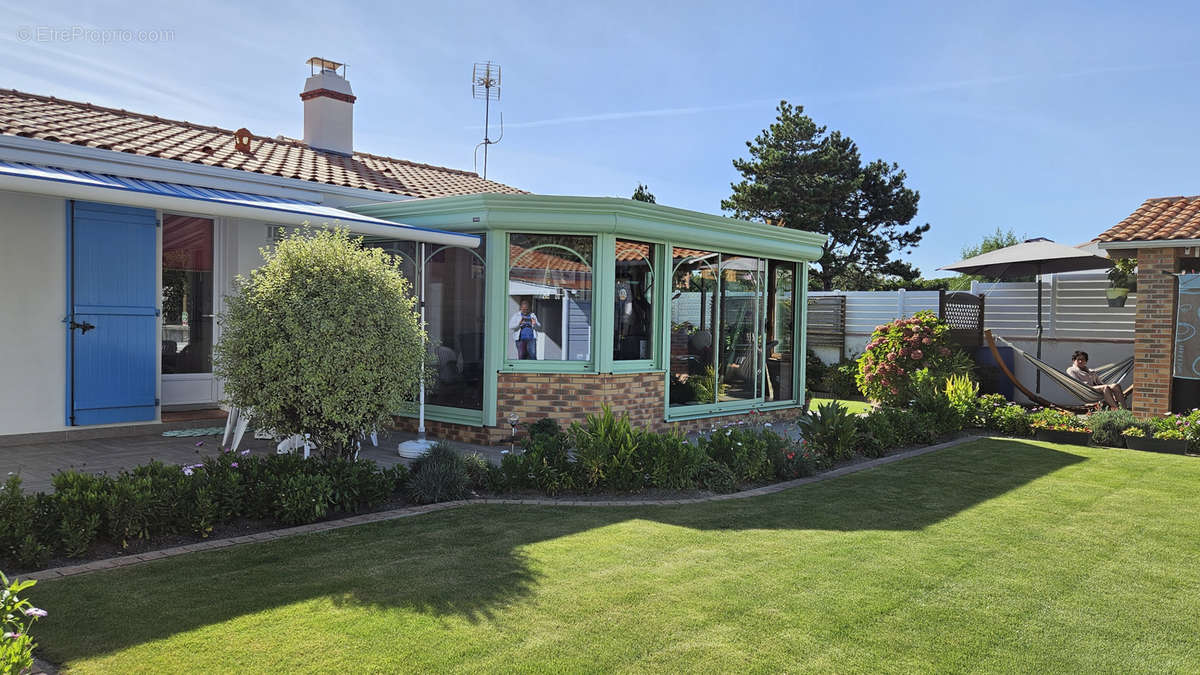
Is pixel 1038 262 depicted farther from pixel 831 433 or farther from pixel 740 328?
pixel 831 433

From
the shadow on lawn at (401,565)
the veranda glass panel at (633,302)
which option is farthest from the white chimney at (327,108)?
the shadow on lawn at (401,565)

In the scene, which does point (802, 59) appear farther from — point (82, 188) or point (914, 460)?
point (82, 188)

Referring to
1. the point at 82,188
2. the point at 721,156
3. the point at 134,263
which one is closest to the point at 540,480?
the point at 82,188

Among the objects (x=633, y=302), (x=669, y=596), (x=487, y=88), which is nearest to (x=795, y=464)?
(x=633, y=302)

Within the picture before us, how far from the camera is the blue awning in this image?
6.91m

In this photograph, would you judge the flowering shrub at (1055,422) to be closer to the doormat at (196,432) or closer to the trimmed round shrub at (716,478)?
the trimmed round shrub at (716,478)

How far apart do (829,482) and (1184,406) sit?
764 cm

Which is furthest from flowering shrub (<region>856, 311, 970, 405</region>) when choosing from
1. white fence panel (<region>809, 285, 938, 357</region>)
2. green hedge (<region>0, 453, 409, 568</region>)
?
green hedge (<region>0, 453, 409, 568</region>)

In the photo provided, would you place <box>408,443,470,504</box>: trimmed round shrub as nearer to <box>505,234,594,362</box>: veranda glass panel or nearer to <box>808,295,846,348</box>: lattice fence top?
<box>505,234,594,362</box>: veranda glass panel

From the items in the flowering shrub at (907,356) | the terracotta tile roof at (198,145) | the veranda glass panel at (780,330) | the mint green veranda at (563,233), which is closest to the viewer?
the mint green veranda at (563,233)

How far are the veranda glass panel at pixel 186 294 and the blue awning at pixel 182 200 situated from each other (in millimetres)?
888

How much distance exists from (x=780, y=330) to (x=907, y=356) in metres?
2.78

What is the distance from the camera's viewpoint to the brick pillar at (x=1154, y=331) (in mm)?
12188

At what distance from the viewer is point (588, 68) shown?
1653cm
